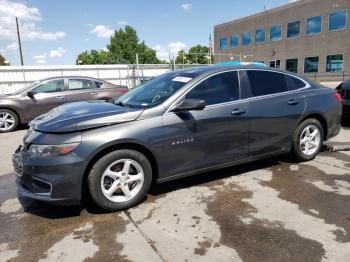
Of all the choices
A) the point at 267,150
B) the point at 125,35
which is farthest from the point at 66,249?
the point at 125,35

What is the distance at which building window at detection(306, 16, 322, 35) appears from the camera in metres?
33.9

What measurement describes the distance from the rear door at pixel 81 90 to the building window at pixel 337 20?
1178 inches

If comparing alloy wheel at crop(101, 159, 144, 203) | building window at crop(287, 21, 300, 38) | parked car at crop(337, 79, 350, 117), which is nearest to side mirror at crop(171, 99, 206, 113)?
alloy wheel at crop(101, 159, 144, 203)

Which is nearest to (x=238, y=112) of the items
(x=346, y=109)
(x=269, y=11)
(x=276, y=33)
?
(x=346, y=109)

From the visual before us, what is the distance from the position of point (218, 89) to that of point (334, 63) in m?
33.2

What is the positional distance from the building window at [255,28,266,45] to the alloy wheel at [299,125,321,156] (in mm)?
38743

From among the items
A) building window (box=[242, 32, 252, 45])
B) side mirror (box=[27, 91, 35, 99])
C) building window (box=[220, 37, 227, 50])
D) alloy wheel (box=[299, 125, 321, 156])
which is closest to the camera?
alloy wheel (box=[299, 125, 321, 156])

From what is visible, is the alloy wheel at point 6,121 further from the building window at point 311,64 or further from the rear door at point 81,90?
the building window at point 311,64

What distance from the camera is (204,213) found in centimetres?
353

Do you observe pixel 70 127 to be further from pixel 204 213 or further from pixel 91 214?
pixel 204 213

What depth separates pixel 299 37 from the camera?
36219mm

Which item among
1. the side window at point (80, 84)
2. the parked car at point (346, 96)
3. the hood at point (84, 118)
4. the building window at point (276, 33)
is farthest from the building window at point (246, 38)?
the hood at point (84, 118)

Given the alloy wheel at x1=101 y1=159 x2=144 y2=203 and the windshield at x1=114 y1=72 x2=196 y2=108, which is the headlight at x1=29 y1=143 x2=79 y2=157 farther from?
the windshield at x1=114 y1=72 x2=196 y2=108

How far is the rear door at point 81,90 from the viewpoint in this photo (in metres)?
9.57
